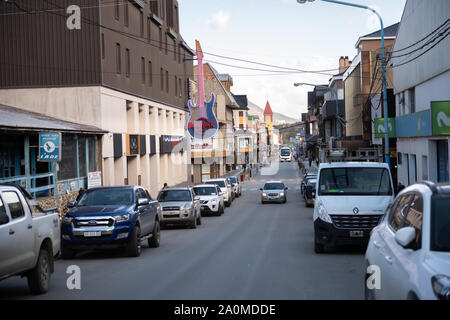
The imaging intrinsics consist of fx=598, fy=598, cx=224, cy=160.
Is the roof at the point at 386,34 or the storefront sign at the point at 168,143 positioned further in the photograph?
the roof at the point at 386,34

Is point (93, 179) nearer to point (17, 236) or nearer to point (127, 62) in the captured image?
point (127, 62)

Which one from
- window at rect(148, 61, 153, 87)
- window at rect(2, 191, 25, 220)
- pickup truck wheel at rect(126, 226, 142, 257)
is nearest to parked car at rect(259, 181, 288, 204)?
window at rect(148, 61, 153, 87)

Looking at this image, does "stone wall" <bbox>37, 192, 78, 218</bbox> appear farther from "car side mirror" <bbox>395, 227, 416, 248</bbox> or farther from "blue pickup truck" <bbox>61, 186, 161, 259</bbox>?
"car side mirror" <bbox>395, 227, 416, 248</bbox>

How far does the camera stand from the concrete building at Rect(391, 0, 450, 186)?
24000 millimetres

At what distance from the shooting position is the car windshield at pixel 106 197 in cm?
1585

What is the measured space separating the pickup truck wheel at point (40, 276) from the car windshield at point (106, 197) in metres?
5.46

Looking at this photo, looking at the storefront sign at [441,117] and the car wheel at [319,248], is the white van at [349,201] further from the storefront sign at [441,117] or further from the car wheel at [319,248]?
the storefront sign at [441,117]

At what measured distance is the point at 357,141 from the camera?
54.1 m

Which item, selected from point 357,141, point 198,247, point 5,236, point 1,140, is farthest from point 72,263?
point 357,141

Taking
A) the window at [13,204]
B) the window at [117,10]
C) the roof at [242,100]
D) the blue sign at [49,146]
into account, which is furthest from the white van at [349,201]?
the roof at [242,100]

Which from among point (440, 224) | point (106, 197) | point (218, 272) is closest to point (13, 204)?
point (218, 272)

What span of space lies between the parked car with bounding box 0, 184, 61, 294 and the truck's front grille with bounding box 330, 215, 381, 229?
682cm

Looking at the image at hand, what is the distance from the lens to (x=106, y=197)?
1608 cm

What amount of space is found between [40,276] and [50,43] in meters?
24.5
